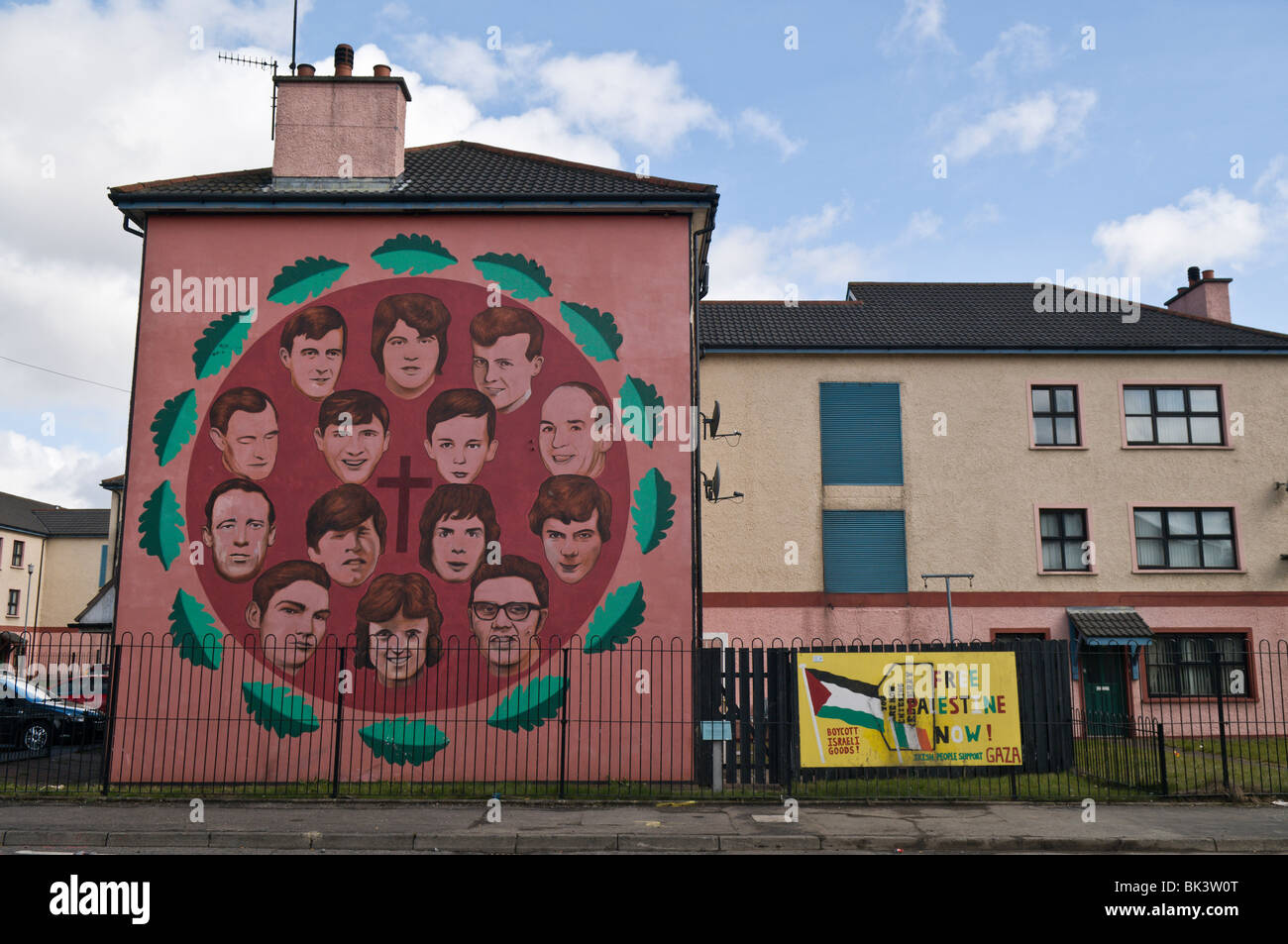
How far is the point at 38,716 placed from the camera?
2025 cm

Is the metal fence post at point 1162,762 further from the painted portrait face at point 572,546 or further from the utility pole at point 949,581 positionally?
the utility pole at point 949,581

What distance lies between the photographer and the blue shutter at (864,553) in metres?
25.3

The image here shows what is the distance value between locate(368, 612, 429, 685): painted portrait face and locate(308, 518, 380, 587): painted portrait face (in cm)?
86

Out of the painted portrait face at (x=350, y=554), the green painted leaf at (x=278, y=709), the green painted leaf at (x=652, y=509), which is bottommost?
the green painted leaf at (x=278, y=709)

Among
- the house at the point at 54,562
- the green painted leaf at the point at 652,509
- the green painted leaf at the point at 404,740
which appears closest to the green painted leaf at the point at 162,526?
the green painted leaf at the point at 404,740

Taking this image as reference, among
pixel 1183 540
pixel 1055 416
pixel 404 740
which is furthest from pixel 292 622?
pixel 1183 540

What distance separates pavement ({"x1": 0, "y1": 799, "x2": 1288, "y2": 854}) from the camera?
414 inches

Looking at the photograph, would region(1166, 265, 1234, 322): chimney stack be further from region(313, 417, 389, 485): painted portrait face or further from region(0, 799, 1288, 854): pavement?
region(313, 417, 389, 485): painted portrait face

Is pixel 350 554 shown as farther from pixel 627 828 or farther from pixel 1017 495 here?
pixel 1017 495

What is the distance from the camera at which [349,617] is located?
15336mm

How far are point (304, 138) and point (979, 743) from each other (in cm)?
1488

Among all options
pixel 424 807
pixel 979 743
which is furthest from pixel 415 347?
pixel 979 743

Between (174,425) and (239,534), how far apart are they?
6.94 ft

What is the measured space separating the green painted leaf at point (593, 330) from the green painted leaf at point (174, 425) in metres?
6.14
